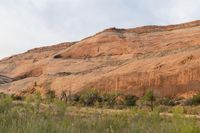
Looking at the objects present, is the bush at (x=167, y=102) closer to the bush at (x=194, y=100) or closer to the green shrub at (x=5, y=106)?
the bush at (x=194, y=100)

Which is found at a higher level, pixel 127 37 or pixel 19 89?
pixel 127 37

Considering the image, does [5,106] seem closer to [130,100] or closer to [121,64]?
[130,100]

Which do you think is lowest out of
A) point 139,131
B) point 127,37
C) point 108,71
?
point 139,131

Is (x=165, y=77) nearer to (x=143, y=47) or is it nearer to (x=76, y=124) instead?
(x=143, y=47)

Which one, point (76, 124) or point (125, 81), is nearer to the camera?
point (76, 124)

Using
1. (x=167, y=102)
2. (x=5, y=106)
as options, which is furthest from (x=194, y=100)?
(x=5, y=106)

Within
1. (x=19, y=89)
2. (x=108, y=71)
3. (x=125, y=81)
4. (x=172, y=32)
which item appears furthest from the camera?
(x=172, y=32)

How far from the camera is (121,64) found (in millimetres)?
65312

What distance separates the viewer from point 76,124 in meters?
8.22

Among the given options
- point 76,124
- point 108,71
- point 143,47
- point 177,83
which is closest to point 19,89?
point 108,71

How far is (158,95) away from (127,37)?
26.2 meters

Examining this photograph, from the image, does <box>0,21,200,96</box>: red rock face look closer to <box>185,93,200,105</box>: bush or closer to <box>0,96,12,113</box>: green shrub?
<box>185,93,200,105</box>: bush

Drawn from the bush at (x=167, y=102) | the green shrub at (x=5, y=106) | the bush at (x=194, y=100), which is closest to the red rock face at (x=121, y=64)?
the bush at (x=167, y=102)

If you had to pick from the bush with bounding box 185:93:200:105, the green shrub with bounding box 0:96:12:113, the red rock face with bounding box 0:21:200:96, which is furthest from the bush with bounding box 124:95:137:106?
the green shrub with bounding box 0:96:12:113
